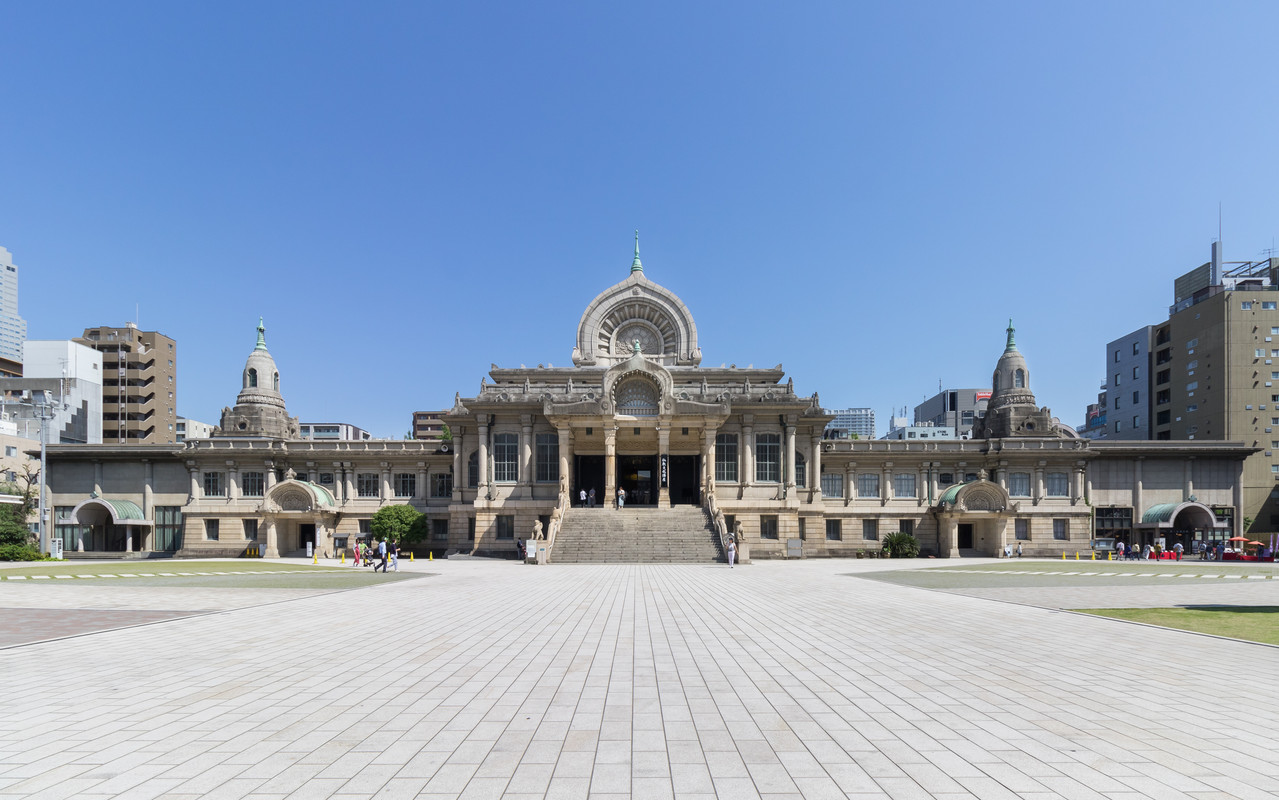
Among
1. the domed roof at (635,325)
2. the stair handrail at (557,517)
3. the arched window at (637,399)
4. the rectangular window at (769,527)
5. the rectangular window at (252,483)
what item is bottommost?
the rectangular window at (769,527)

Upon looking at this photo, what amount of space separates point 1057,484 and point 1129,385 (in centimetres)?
4727

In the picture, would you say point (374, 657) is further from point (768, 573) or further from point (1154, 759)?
point (768, 573)

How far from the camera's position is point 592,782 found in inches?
302

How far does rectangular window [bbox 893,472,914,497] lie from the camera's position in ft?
203

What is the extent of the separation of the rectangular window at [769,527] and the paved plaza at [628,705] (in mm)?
34433

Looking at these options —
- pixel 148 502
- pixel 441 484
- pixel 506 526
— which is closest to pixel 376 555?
pixel 506 526

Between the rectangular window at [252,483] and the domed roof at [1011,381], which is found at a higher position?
the domed roof at [1011,381]

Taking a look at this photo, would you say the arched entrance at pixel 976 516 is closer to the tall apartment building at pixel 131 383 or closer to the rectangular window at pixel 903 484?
the rectangular window at pixel 903 484

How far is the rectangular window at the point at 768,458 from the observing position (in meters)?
56.7

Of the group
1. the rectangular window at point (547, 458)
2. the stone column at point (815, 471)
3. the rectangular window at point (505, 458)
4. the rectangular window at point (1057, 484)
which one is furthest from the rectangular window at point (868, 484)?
the rectangular window at point (505, 458)

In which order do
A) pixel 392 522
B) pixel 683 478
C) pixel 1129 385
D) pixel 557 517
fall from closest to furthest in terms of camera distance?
pixel 557 517 → pixel 392 522 → pixel 683 478 → pixel 1129 385

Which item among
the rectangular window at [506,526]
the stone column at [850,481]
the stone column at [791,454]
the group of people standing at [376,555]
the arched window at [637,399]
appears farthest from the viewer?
the stone column at [850,481]

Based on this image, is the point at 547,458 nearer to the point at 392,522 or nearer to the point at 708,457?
the point at 708,457

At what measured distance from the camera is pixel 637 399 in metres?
55.3
